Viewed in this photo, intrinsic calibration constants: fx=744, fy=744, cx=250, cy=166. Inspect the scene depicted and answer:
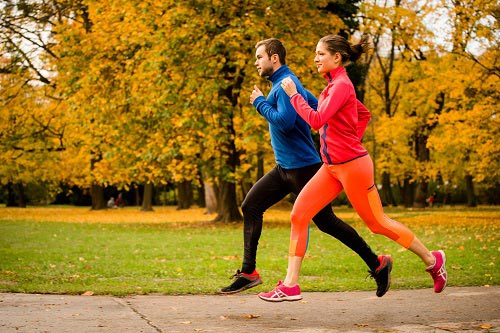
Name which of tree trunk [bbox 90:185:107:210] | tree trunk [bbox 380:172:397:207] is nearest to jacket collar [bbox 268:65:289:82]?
tree trunk [bbox 90:185:107:210]

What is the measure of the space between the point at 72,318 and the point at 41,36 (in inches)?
1177

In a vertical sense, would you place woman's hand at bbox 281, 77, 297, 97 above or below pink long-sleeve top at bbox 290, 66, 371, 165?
above

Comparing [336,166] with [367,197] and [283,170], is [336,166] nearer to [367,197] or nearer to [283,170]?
[367,197]

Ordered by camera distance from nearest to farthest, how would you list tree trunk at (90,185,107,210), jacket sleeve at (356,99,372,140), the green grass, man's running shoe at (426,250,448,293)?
jacket sleeve at (356,99,372,140) < man's running shoe at (426,250,448,293) < the green grass < tree trunk at (90,185,107,210)

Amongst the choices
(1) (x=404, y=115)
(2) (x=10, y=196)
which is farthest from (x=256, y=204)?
(2) (x=10, y=196)

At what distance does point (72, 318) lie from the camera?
19.3ft

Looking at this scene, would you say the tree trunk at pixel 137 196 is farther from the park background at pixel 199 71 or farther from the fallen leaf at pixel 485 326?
the fallen leaf at pixel 485 326

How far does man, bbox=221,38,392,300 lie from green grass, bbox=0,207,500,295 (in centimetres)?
135

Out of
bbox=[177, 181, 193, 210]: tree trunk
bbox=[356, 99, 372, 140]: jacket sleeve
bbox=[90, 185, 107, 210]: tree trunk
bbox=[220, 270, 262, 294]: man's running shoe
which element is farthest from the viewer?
A: bbox=[177, 181, 193, 210]: tree trunk

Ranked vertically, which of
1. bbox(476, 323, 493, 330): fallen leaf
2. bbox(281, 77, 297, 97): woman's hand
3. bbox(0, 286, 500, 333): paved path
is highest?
bbox(281, 77, 297, 97): woman's hand

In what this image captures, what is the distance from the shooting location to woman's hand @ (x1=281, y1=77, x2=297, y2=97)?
19.7ft

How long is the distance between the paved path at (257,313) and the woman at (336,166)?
38 cm

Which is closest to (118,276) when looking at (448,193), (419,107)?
(419,107)

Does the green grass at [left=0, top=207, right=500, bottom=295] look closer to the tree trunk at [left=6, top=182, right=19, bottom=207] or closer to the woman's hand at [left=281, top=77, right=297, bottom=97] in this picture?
the woman's hand at [left=281, top=77, right=297, bottom=97]
